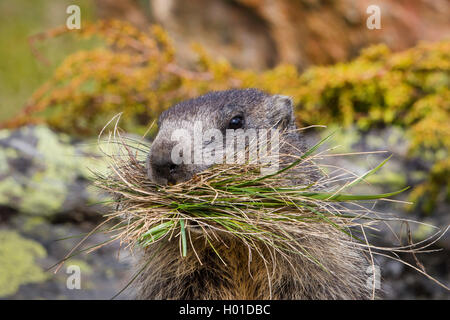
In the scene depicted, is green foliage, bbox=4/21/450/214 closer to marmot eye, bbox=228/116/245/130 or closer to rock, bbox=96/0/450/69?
rock, bbox=96/0/450/69

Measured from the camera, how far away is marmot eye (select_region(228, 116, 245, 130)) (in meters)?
3.41

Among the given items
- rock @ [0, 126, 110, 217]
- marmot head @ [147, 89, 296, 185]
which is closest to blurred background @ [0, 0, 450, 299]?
rock @ [0, 126, 110, 217]

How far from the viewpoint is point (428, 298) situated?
5.38m

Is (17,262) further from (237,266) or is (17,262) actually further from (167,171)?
(167,171)

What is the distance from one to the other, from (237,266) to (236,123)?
39.5 inches

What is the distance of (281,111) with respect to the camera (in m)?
Answer: 3.81

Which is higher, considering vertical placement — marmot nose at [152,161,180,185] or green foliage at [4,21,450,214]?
green foliage at [4,21,450,214]

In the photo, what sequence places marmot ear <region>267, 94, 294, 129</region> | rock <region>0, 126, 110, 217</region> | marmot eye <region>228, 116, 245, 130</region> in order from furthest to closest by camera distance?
rock <region>0, 126, 110, 217</region> → marmot ear <region>267, 94, 294, 129</region> → marmot eye <region>228, 116, 245, 130</region>

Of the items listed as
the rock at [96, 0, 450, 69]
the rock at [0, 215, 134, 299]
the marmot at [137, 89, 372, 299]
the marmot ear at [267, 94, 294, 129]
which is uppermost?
the rock at [96, 0, 450, 69]

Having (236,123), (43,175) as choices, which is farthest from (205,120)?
(43,175)

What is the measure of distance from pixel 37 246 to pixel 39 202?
20.5 inches

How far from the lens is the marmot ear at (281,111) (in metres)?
3.77

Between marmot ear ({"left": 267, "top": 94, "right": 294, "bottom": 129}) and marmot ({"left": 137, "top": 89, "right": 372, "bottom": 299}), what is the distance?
11 centimetres

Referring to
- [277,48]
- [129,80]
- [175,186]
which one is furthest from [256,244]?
[277,48]
